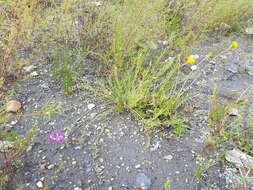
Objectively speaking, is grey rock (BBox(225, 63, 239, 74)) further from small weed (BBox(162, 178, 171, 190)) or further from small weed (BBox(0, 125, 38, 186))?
small weed (BBox(0, 125, 38, 186))

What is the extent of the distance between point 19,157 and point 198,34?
157 centimetres

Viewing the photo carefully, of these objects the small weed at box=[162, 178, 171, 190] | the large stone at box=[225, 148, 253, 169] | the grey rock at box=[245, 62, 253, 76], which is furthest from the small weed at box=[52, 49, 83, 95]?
the grey rock at box=[245, 62, 253, 76]

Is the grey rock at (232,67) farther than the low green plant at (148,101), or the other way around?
the grey rock at (232,67)

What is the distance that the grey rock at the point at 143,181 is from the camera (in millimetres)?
1563

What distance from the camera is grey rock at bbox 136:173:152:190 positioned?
1.56m

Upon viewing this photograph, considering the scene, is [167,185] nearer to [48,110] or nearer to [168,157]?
[168,157]

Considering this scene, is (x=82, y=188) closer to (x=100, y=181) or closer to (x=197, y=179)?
(x=100, y=181)

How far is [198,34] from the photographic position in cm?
242

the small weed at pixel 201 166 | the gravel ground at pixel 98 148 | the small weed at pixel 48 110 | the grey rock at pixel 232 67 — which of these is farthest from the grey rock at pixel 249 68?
the small weed at pixel 48 110

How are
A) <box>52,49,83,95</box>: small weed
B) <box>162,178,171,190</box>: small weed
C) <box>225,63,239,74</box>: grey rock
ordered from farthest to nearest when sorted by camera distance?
<box>225,63,239,74</box>: grey rock
<box>52,49,83,95</box>: small weed
<box>162,178,171,190</box>: small weed

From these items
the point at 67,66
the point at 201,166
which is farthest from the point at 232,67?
the point at 67,66

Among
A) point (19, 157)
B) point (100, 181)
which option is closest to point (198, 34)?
point (100, 181)

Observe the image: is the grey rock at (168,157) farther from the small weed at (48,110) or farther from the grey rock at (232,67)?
the grey rock at (232,67)

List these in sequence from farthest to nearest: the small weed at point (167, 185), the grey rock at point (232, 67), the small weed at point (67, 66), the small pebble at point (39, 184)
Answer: the grey rock at point (232, 67) < the small weed at point (67, 66) < the small pebble at point (39, 184) < the small weed at point (167, 185)
